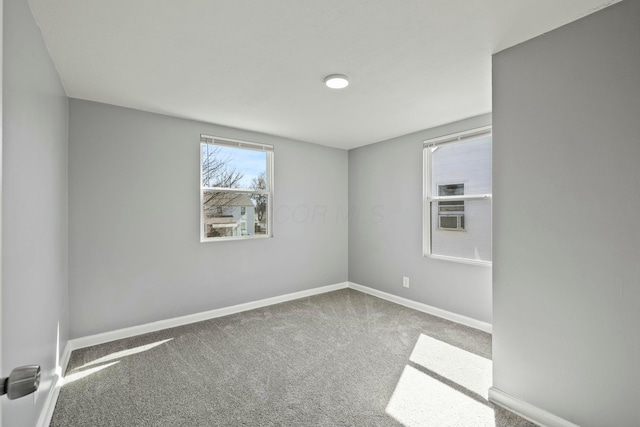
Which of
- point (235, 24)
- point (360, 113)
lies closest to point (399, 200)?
point (360, 113)

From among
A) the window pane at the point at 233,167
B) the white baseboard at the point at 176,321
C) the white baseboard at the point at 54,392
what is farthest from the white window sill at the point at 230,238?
the white baseboard at the point at 54,392

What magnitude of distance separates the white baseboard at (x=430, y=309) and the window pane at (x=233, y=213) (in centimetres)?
177

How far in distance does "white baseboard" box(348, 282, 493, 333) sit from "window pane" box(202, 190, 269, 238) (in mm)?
1771

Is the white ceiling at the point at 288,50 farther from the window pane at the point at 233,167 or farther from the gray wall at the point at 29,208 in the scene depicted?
Answer: the window pane at the point at 233,167

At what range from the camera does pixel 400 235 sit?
4.22 meters

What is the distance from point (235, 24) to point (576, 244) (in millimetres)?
2305

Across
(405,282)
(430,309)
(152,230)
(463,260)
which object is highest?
(152,230)

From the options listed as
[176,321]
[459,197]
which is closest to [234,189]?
[176,321]

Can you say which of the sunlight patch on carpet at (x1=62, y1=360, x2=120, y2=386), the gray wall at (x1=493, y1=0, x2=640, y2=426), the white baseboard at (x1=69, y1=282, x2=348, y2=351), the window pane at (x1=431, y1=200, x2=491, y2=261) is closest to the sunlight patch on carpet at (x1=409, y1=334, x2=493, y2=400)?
the gray wall at (x1=493, y1=0, x2=640, y2=426)

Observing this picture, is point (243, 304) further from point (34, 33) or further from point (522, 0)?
point (522, 0)

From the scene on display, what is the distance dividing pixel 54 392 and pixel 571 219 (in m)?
3.42

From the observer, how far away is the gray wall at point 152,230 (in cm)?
294

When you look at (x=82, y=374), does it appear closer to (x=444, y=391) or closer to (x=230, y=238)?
(x=230, y=238)

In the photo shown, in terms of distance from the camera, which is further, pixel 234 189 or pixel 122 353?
pixel 234 189
